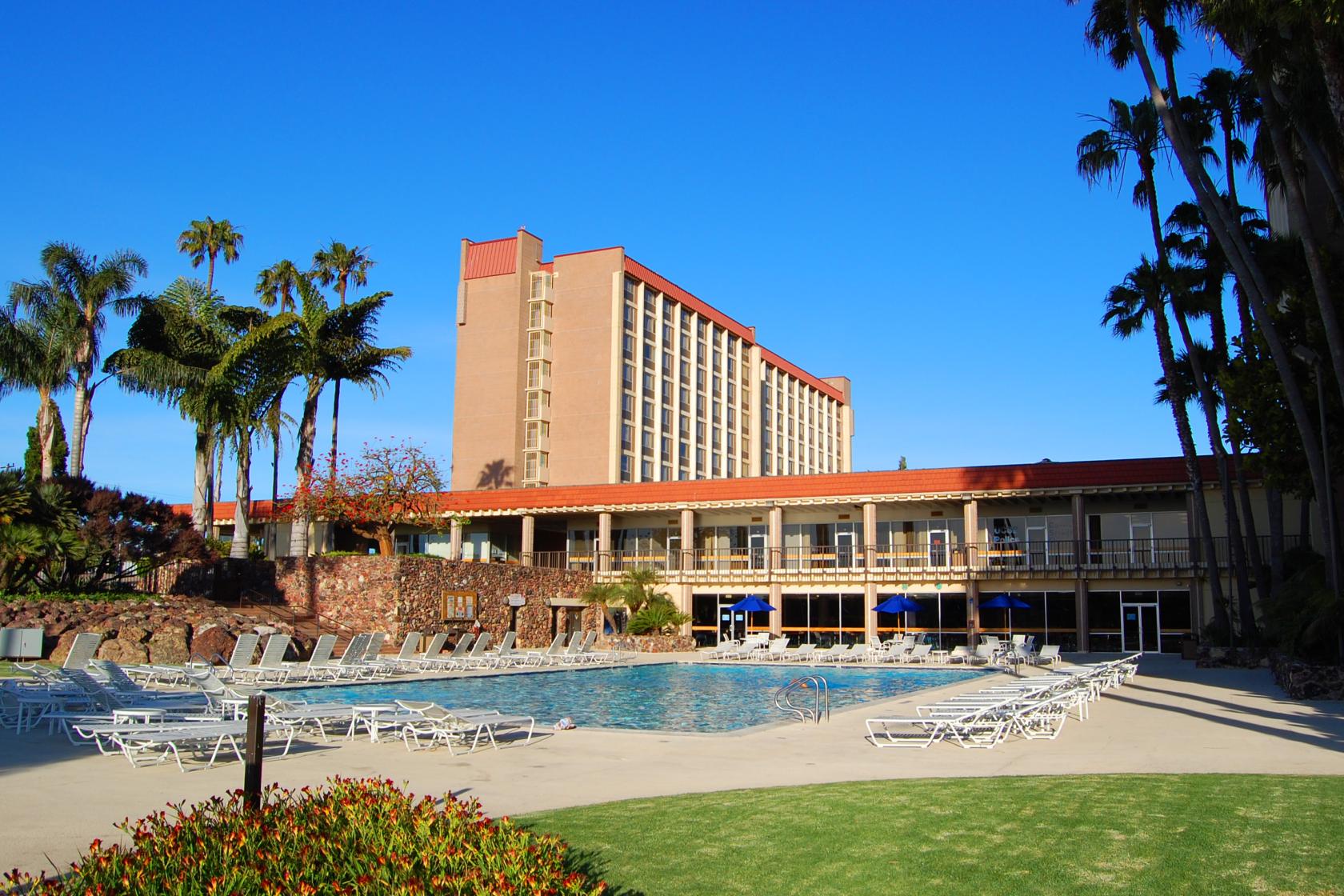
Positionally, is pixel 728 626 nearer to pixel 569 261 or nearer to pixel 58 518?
pixel 58 518

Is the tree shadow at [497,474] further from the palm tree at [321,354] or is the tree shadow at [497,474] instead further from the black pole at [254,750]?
the black pole at [254,750]

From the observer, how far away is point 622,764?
10.3m

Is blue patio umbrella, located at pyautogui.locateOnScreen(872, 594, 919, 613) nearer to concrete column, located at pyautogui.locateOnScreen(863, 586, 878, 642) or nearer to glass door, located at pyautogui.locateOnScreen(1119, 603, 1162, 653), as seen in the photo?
concrete column, located at pyautogui.locateOnScreen(863, 586, 878, 642)

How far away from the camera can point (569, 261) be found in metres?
59.9

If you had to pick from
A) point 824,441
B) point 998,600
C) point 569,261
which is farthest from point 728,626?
point 824,441

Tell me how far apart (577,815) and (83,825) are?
10.7 ft

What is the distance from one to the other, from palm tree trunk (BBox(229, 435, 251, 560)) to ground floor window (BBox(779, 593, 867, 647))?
712 inches

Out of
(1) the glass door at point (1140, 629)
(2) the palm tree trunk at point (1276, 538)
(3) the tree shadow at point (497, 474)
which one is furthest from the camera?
(3) the tree shadow at point (497, 474)

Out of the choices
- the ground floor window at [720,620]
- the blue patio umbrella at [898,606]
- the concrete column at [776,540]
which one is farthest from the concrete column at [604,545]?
the blue patio umbrella at [898,606]

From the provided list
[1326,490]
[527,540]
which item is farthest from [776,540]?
[1326,490]

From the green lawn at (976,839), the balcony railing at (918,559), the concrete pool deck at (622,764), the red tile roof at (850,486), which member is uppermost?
the red tile roof at (850,486)

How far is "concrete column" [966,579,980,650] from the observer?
33719 millimetres

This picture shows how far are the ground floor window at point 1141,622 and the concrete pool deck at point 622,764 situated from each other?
65.2ft

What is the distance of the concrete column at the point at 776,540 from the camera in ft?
122
